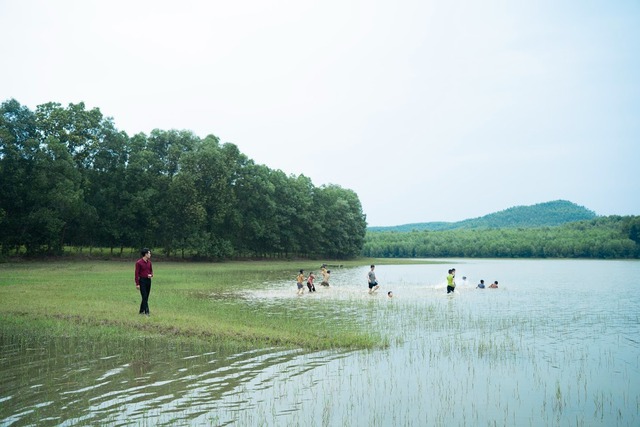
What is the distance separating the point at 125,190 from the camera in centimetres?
6612

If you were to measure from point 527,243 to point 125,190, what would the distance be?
12249 cm

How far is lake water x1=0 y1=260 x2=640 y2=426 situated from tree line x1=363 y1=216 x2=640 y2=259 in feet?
441

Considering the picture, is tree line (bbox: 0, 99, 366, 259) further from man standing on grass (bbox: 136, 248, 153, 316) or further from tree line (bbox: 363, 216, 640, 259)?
tree line (bbox: 363, 216, 640, 259)

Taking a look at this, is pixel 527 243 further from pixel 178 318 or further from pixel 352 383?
pixel 352 383

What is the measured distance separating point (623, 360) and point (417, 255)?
527 feet

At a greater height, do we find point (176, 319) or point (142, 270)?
point (142, 270)

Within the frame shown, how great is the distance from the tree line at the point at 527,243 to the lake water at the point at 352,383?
135 meters

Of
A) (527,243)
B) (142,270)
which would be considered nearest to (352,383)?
(142,270)

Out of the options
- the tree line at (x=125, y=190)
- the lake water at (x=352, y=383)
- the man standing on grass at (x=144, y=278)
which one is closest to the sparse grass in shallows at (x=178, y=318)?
the man standing on grass at (x=144, y=278)

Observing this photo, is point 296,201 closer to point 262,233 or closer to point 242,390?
point 262,233

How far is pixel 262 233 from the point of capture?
82.3m

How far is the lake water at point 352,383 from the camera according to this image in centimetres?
1002

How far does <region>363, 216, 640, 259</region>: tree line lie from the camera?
448 ft

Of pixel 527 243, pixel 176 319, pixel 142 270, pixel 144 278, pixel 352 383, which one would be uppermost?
pixel 527 243
